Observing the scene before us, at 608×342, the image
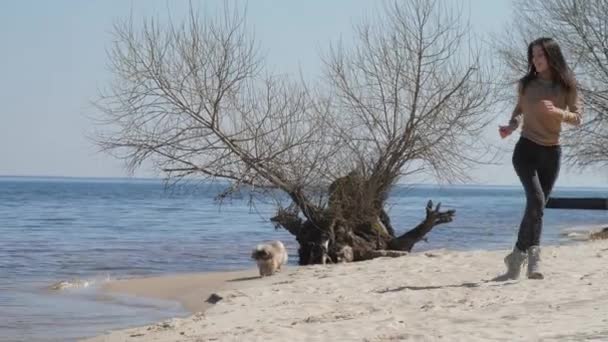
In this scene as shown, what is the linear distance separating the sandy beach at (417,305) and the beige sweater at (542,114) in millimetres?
1305

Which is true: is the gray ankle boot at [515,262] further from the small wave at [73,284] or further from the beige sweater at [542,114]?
the small wave at [73,284]

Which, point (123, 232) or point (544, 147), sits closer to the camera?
point (544, 147)

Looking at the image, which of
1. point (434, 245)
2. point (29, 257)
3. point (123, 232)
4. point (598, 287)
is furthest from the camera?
point (123, 232)

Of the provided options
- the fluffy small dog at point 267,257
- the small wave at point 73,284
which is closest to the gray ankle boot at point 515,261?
the fluffy small dog at point 267,257

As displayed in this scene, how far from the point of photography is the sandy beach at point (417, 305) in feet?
21.3

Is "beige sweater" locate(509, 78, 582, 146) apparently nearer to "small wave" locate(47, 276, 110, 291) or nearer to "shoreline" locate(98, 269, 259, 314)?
"shoreline" locate(98, 269, 259, 314)

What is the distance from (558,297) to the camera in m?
7.64

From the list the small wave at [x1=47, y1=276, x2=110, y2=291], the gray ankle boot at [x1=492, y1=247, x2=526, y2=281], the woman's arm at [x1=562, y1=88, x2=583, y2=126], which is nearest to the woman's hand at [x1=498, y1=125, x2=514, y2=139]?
the woman's arm at [x1=562, y1=88, x2=583, y2=126]

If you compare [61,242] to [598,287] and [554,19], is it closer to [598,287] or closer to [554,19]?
[554,19]

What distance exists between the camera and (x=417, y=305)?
798 centimetres

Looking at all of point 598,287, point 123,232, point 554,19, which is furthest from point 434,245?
point 598,287

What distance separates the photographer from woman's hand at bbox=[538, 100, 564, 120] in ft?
26.5

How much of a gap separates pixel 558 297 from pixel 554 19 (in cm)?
1809

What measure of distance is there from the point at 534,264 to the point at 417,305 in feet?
4.43
